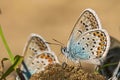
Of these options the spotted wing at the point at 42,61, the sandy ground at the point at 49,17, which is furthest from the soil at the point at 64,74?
the sandy ground at the point at 49,17

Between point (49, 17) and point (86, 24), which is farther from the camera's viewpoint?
point (49, 17)

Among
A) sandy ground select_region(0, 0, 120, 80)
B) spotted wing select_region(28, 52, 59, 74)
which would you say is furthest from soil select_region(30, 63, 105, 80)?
sandy ground select_region(0, 0, 120, 80)

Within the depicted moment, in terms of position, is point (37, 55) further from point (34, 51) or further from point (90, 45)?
point (90, 45)

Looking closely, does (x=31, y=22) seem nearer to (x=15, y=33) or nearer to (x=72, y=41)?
(x=15, y=33)

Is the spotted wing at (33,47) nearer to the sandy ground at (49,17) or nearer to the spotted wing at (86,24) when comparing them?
the spotted wing at (86,24)

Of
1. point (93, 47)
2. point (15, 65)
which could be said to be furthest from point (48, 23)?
point (15, 65)

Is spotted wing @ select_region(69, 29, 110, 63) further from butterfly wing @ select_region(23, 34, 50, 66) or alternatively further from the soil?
the soil

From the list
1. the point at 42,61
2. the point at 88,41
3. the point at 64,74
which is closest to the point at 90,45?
the point at 88,41

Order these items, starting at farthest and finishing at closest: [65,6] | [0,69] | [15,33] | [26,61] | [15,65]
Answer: [65,6] < [15,33] < [26,61] < [0,69] < [15,65]
